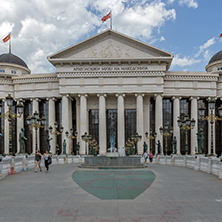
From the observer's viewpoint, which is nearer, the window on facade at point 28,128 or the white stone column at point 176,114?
the white stone column at point 176,114

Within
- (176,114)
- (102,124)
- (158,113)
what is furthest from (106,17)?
(176,114)

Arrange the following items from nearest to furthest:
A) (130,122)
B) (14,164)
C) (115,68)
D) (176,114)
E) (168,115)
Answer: (14,164) → (115,68) → (176,114) → (130,122) → (168,115)

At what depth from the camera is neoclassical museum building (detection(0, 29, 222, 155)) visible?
2195 inches

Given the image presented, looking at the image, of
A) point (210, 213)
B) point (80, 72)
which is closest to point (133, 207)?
point (210, 213)

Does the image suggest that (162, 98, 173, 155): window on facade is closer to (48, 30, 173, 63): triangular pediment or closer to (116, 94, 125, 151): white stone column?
(116, 94, 125, 151): white stone column

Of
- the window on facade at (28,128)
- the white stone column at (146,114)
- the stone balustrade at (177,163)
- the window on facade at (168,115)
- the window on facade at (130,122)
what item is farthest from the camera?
the window on facade at (28,128)

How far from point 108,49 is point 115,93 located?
31.7ft

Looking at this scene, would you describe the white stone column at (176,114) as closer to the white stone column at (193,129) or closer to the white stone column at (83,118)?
the white stone column at (193,129)

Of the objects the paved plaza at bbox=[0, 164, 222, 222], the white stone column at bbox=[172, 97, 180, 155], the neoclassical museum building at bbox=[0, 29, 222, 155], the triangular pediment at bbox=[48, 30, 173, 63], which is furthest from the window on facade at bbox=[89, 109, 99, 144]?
the paved plaza at bbox=[0, 164, 222, 222]

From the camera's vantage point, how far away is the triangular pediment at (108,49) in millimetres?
55750

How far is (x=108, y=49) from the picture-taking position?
185ft

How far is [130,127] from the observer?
60375mm

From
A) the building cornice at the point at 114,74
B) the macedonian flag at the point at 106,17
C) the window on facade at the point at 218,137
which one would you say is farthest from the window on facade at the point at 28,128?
the window on facade at the point at 218,137

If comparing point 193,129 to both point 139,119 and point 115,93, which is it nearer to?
point 139,119
